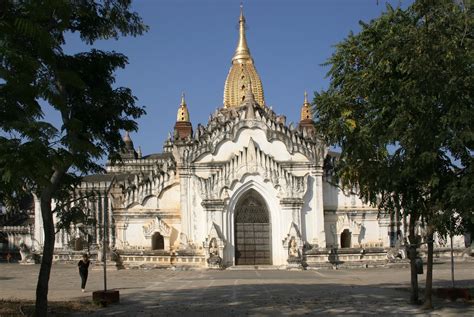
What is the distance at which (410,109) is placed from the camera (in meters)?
17.6

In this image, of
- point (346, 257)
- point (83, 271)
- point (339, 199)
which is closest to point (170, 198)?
point (339, 199)

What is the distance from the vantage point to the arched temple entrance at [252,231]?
1642 inches

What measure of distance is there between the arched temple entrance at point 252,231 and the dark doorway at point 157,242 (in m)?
5.57

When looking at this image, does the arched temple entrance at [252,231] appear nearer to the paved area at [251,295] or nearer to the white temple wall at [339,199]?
the white temple wall at [339,199]

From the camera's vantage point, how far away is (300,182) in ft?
136

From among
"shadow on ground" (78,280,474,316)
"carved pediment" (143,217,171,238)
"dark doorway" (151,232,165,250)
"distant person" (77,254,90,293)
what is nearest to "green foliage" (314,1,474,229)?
"shadow on ground" (78,280,474,316)

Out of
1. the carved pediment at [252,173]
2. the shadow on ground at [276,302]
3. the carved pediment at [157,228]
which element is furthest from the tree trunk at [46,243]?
the carved pediment at [157,228]

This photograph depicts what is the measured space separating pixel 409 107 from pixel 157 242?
2942 cm

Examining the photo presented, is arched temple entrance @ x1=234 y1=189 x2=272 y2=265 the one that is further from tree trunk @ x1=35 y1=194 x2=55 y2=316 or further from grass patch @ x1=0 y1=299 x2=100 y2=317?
tree trunk @ x1=35 y1=194 x2=55 y2=316

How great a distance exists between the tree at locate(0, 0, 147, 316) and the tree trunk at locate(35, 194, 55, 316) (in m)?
0.02

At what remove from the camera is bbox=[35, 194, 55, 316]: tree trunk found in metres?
15.8

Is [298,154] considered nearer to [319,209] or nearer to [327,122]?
[319,209]

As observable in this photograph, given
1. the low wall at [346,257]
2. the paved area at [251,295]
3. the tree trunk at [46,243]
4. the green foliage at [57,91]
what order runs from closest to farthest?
1. the green foliage at [57,91]
2. the tree trunk at [46,243]
3. the paved area at [251,295]
4. the low wall at [346,257]

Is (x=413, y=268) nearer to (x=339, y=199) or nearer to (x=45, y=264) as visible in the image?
(x=45, y=264)
